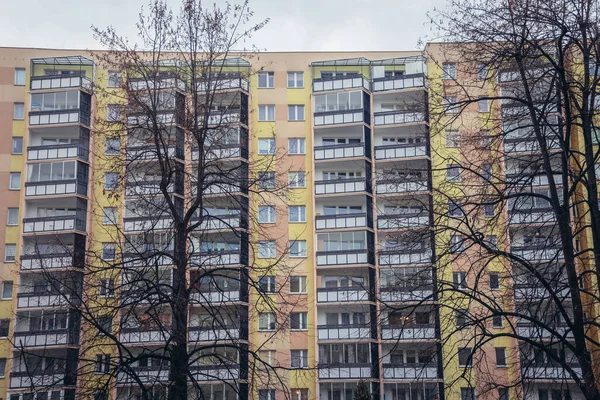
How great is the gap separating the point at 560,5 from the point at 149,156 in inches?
492

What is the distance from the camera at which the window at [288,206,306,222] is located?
199 feet

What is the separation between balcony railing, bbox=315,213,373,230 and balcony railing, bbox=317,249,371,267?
1.92m

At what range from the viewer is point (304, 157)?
62.1 meters

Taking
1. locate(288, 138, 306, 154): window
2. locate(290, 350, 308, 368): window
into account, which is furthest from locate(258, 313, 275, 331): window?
locate(288, 138, 306, 154): window

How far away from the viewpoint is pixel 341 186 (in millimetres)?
60688

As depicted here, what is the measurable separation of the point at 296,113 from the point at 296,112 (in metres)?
0.08

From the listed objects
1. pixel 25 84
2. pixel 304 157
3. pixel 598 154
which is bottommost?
pixel 598 154

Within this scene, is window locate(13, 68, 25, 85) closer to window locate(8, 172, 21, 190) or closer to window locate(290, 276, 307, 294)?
window locate(8, 172, 21, 190)

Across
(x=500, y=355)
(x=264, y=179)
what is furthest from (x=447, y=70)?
(x=500, y=355)

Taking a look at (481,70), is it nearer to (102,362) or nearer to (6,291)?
(102,362)

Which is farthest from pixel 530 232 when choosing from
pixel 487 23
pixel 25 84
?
pixel 25 84

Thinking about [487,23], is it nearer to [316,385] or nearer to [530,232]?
[530,232]

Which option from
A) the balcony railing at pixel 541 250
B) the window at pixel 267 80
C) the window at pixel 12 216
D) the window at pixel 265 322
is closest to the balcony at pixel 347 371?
the window at pixel 265 322

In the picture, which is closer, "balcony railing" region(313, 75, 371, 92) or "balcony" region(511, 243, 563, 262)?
"balcony" region(511, 243, 563, 262)
